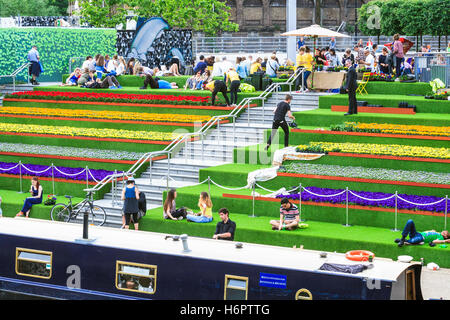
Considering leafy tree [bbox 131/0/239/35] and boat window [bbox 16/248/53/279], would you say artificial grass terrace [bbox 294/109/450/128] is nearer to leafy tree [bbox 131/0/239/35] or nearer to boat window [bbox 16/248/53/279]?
boat window [bbox 16/248/53/279]

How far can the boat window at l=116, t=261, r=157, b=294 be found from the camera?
1509 centimetres

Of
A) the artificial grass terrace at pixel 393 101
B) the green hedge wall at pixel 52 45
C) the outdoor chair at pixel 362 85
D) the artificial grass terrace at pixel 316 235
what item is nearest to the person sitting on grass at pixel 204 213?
the artificial grass terrace at pixel 316 235

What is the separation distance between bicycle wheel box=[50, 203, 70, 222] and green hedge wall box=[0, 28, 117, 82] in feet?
58.2

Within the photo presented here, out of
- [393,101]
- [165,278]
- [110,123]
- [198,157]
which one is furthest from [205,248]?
[110,123]

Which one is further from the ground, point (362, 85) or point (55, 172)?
point (362, 85)

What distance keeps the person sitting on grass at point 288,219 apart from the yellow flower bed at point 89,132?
27.6 feet

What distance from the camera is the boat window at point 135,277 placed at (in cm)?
1509

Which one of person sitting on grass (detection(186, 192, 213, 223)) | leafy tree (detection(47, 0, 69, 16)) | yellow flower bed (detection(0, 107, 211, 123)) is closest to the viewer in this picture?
person sitting on grass (detection(186, 192, 213, 223))

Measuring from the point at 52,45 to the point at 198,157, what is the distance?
1784 cm

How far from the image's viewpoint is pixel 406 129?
26.2 meters

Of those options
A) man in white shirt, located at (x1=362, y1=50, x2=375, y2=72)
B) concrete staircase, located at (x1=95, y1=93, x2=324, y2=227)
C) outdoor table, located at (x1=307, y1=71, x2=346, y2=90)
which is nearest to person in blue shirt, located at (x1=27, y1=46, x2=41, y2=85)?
concrete staircase, located at (x1=95, y1=93, x2=324, y2=227)

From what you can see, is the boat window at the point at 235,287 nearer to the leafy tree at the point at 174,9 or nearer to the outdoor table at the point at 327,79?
the outdoor table at the point at 327,79

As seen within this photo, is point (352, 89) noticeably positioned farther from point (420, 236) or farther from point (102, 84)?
point (102, 84)
